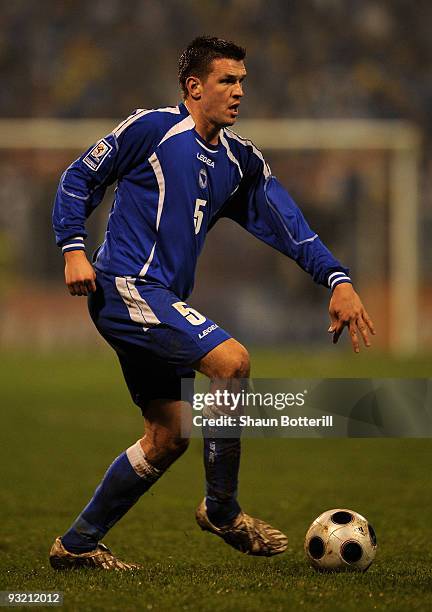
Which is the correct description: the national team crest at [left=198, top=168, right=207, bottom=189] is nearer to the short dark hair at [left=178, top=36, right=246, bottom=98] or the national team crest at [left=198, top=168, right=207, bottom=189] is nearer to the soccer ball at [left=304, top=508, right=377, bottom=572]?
the short dark hair at [left=178, top=36, right=246, bottom=98]

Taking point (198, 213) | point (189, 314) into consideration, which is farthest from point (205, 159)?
point (189, 314)

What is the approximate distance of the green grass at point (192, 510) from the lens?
3.91 m

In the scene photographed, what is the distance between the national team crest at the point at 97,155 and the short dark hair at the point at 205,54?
0.41m

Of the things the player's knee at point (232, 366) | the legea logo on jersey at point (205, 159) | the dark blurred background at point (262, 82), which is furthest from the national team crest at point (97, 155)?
the dark blurred background at point (262, 82)

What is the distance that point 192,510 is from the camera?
631 centimetres

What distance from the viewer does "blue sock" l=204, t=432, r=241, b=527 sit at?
434 cm

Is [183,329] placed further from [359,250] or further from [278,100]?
[278,100]

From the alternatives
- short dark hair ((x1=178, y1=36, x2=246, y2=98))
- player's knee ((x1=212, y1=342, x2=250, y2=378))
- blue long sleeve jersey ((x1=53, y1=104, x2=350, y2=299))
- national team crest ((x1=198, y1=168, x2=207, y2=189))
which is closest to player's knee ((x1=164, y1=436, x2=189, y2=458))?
player's knee ((x1=212, y1=342, x2=250, y2=378))

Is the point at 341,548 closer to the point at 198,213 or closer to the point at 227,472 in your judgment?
the point at 227,472

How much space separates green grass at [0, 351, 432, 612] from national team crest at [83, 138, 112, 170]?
4.85ft

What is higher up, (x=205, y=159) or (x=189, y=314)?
(x=205, y=159)

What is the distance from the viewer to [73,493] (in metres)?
6.87

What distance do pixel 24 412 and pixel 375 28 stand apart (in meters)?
20.1

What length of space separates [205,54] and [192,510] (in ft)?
8.78
